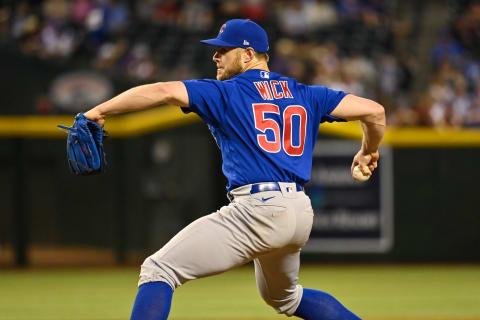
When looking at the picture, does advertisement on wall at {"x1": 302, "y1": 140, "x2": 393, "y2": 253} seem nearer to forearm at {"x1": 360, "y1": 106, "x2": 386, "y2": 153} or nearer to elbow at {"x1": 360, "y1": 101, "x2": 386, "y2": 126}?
forearm at {"x1": 360, "y1": 106, "x2": 386, "y2": 153}

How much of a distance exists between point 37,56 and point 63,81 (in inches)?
23.0

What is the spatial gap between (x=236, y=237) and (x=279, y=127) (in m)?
0.53

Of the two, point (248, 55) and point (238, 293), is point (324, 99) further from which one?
point (238, 293)

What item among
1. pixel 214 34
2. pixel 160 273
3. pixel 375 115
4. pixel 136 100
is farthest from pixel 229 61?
pixel 214 34

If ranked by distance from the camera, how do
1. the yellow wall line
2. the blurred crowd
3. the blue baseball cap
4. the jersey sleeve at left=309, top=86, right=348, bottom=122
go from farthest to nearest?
the blurred crowd → the yellow wall line → the jersey sleeve at left=309, top=86, right=348, bottom=122 → the blue baseball cap

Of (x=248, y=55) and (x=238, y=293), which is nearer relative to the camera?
(x=248, y=55)

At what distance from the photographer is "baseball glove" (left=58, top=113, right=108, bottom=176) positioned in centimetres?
387

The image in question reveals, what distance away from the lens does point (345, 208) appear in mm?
10914

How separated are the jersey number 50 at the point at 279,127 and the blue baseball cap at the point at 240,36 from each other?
1.03 ft

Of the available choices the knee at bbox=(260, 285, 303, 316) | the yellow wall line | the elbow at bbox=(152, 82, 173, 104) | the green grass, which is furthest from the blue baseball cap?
the yellow wall line

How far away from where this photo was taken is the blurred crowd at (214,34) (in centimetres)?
1378

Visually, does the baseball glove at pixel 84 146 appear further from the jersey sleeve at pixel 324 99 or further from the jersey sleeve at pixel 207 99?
the jersey sleeve at pixel 324 99

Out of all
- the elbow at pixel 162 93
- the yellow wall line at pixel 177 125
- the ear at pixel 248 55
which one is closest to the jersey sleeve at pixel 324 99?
the ear at pixel 248 55

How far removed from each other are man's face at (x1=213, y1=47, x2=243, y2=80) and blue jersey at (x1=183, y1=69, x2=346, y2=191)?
6cm
